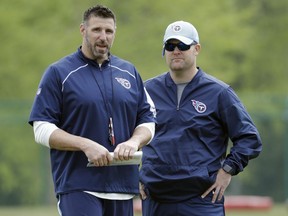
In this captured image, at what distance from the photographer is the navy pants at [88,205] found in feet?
24.5

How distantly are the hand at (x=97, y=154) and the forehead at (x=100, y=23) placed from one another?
0.92 metres

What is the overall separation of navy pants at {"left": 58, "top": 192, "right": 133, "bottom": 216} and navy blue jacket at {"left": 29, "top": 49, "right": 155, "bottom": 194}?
0.06 meters

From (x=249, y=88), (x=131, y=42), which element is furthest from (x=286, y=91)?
(x=131, y=42)

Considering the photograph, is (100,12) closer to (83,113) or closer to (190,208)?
(83,113)

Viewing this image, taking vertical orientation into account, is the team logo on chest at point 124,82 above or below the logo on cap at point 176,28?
below

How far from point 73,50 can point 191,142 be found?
687 inches

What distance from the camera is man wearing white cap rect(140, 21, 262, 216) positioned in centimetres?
863

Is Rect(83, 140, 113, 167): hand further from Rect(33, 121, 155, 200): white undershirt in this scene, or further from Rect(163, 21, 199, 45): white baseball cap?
Rect(163, 21, 199, 45): white baseball cap

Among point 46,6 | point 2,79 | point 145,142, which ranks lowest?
Answer: point 145,142

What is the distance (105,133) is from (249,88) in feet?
85.7

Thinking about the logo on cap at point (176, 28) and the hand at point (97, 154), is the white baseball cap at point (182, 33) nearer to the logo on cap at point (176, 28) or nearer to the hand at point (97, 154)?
the logo on cap at point (176, 28)

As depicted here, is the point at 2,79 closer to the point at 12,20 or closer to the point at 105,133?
the point at 12,20

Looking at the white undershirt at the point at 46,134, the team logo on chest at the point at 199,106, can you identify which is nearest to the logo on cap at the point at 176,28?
the team logo on chest at the point at 199,106

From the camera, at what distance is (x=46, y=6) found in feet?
86.5
